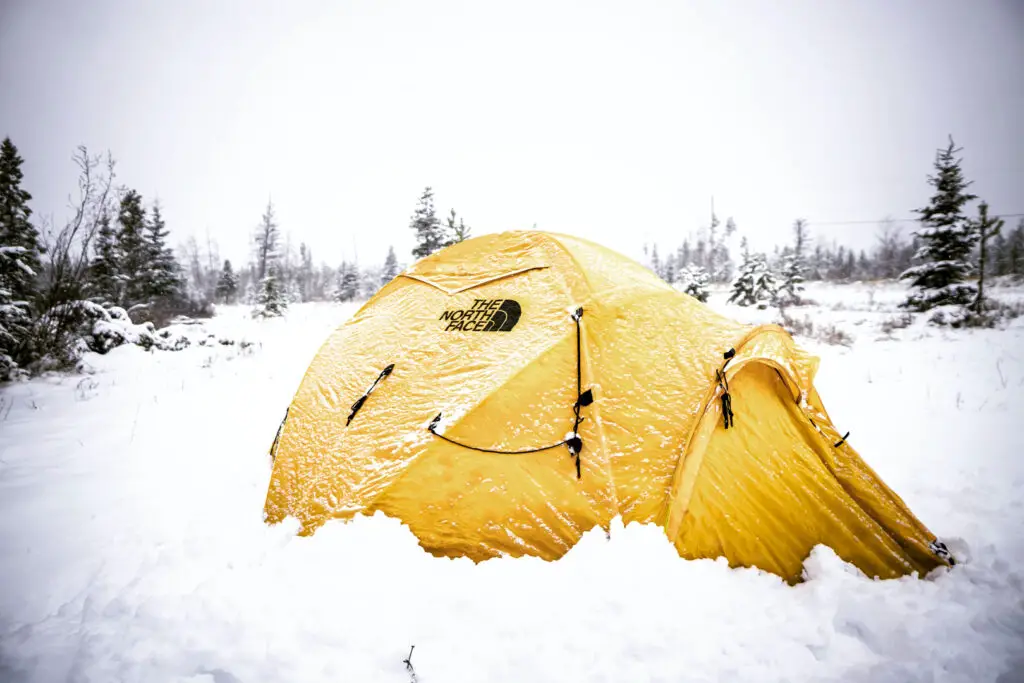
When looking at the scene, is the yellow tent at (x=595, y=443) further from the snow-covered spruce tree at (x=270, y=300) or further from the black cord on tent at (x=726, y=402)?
the snow-covered spruce tree at (x=270, y=300)

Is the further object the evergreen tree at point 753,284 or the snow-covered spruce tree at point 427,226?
the evergreen tree at point 753,284

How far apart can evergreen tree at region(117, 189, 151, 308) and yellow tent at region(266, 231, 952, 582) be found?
2090cm

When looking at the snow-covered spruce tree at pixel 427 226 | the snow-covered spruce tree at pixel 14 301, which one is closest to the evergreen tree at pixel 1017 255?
the snow-covered spruce tree at pixel 427 226

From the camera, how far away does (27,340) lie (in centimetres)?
621

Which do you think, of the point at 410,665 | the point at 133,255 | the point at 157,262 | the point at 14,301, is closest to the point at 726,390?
the point at 410,665

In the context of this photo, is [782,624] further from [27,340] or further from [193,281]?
[193,281]

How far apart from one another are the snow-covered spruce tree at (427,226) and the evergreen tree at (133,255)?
1202 centimetres

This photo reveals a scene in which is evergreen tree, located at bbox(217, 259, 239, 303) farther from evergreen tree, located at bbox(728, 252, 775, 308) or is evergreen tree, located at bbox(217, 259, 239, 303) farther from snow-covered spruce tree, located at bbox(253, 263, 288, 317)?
evergreen tree, located at bbox(728, 252, 775, 308)

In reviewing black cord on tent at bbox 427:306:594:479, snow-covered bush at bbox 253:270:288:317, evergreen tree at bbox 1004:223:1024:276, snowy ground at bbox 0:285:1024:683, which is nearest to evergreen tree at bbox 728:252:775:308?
evergreen tree at bbox 1004:223:1024:276

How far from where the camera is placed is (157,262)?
2078cm

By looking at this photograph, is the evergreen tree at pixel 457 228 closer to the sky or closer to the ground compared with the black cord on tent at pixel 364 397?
closer to the sky

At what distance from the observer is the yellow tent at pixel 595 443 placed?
7.84 ft

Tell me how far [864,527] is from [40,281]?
11.7 metres

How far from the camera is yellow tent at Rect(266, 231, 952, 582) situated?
2.39 metres
